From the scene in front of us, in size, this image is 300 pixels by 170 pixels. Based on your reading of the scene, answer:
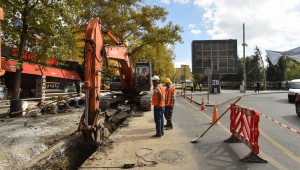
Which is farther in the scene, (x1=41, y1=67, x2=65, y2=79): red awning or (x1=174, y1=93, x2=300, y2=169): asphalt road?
(x1=41, y1=67, x2=65, y2=79): red awning

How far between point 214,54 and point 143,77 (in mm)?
19519

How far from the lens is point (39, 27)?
44.3ft

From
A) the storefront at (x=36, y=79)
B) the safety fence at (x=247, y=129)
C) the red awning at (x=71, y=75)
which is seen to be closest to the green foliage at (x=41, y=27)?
the storefront at (x=36, y=79)

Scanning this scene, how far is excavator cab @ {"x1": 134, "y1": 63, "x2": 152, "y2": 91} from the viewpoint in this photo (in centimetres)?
1552

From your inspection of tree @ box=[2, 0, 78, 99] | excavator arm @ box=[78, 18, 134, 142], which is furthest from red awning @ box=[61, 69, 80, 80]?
excavator arm @ box=[78, 18, 134, 142]

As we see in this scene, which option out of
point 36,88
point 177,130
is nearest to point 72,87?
point 36,88

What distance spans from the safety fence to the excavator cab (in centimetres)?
737

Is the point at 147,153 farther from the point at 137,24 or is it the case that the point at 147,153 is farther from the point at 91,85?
the point at 137,24

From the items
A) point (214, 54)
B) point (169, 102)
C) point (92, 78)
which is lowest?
point (169, 102)

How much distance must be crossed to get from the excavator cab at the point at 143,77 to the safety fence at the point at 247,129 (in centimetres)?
737

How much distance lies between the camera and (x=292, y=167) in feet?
20.2

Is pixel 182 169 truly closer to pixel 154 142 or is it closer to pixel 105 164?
pixel 105 164

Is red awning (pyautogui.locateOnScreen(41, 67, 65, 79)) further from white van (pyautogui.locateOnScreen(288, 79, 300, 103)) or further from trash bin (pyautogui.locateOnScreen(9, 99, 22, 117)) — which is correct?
white van (pyautogui.locateOnScreen(288, 79, 300, 103))

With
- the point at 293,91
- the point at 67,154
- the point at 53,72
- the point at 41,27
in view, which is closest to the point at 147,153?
the point at 67,154
